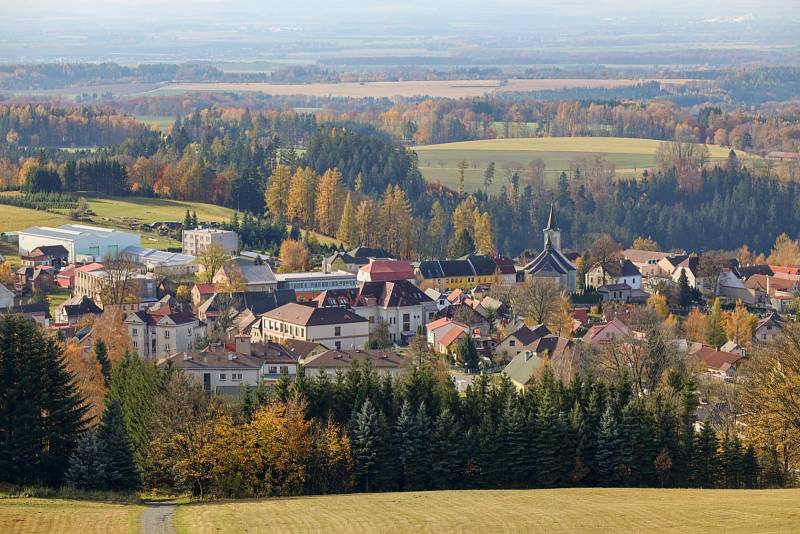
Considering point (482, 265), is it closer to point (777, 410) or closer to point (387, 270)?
point (387, 270)

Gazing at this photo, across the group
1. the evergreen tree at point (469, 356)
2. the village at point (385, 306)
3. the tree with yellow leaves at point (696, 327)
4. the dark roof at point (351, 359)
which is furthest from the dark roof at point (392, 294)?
the dark roof at point (351, 359)

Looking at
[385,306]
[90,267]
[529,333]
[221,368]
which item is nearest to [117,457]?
[221,368]

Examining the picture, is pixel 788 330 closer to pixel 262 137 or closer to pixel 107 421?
pixel 107 421

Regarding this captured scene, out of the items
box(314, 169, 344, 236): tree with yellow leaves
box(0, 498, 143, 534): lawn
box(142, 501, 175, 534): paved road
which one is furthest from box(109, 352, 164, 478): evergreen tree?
box(314, 169, 344, 236): tree with yellow leaves

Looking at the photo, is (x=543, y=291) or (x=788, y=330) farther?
(x=543, y=291)

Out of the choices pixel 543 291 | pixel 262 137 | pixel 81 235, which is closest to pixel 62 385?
pixel 543 291

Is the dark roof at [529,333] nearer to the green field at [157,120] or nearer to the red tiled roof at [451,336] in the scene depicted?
the red tiled roof at [451,336]
